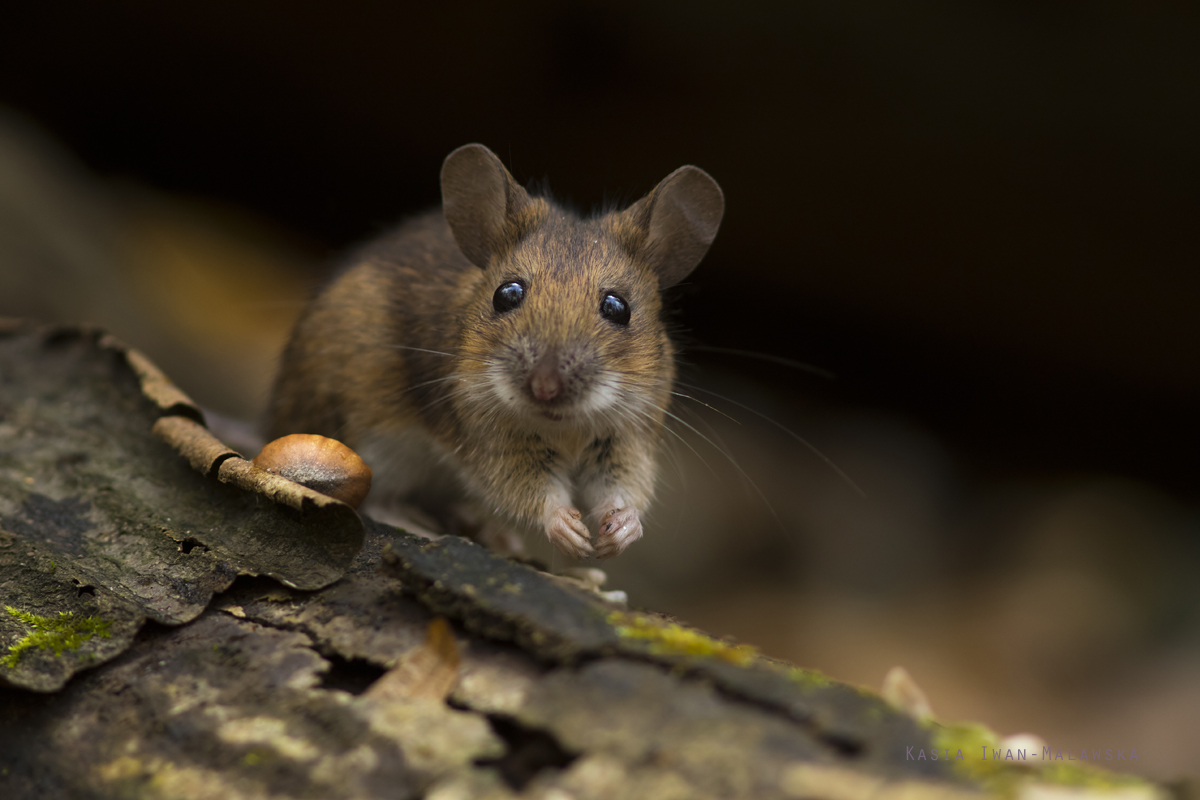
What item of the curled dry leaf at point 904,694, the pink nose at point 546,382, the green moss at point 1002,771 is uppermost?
the pink nose at point 546,382

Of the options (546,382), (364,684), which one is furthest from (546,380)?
(364,684)

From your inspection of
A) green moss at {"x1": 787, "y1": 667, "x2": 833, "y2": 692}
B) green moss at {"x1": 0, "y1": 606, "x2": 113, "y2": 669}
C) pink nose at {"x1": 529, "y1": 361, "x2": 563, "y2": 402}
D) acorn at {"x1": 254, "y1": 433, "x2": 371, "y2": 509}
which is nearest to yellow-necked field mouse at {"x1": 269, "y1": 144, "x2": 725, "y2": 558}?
pink nose at {"x1": 529, "y1": 361, "x2": 563, "y2": 402}

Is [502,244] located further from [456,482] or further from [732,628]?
[732,628]

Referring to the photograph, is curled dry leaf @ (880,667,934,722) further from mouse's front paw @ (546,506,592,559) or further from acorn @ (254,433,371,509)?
acorn @ (254,433,371,509)

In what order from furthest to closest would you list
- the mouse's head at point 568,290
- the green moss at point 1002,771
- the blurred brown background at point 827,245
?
the blurred brown background at point 827,245 → the mouse's head at point 568,290 → the green moss at point 1002,771

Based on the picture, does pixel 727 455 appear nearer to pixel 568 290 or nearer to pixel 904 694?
pixel 568 290

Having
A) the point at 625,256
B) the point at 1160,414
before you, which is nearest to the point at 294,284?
the point at 625,256

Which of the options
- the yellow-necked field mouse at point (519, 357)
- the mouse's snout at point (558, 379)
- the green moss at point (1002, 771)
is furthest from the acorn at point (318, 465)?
the green moss at point (1002, 771)

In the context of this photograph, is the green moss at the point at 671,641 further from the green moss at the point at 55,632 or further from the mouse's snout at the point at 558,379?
the green moss at the point at 55,632
